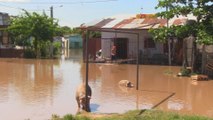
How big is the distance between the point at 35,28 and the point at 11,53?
13.4ft

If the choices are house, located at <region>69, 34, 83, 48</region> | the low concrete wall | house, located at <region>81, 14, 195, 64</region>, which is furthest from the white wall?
house, located at <region>69, 34, 83, 48</region>

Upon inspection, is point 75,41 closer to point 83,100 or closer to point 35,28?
point 35,28

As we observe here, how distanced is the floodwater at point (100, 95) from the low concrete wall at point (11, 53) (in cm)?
1518

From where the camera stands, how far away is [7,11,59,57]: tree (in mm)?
36844

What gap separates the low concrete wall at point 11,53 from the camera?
127ft

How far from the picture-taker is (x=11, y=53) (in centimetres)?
3912

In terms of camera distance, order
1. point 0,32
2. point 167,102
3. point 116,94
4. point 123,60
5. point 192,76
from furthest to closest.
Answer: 1. point 0,32
2. point 123,60
3. point 192,76
4. point 116,94
5. point 167,102

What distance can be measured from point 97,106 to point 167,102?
8.61ft

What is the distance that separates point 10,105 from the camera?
1379 cm

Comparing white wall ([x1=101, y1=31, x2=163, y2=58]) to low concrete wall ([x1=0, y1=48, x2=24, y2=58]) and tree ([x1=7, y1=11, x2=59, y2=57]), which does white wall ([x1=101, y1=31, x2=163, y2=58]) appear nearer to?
tree ([x1=7, y1=11, x2=59, y2=57])

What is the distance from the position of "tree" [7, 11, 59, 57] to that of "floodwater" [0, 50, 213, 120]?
1345cm

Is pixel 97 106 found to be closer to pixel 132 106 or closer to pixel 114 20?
pixel 132 106

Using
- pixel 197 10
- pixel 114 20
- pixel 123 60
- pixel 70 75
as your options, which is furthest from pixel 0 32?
pixel 197 10

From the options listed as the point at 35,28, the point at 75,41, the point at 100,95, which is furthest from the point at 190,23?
the point at 75,41
